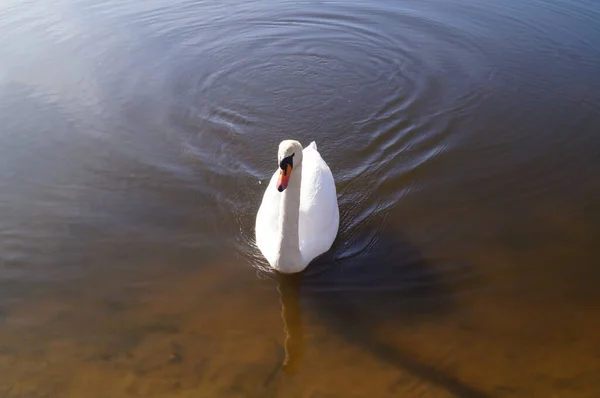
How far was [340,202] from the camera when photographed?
Answer: 8539 mm

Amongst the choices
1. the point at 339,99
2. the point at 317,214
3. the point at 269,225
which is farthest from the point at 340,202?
the point at 339,99

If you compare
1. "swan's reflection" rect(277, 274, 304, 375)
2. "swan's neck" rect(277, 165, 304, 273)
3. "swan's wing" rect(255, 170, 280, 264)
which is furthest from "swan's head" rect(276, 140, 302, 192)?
"swan's reflection" rect(277, 274, 304, 375)

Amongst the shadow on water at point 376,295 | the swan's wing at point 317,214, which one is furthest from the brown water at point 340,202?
the swan's wing at point 317,214

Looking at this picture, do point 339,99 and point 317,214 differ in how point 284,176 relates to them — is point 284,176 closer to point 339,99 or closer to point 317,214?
point 317,214

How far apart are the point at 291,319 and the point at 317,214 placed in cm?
137

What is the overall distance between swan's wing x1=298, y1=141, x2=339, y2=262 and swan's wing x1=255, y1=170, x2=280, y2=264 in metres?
0.32

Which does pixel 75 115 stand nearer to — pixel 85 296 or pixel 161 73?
pixel 161 73

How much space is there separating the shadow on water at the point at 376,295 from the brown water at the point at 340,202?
0.9 inches

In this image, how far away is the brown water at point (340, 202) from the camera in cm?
623

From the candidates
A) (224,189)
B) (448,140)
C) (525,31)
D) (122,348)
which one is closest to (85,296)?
(122,348)

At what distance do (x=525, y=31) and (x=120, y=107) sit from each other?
8941mm

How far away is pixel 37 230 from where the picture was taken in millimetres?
8094

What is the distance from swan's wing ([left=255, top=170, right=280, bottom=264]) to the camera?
7.22 m

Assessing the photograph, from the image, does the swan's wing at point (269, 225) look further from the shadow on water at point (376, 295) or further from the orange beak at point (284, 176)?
the orange beak at point (284, 176)
